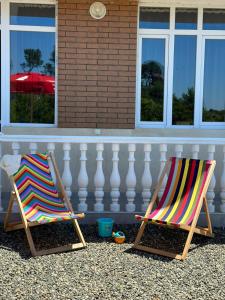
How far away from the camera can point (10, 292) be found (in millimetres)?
3646

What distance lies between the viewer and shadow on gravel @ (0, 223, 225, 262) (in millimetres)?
4785

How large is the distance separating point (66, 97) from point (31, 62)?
2.81 ft

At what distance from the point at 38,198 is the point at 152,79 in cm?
318

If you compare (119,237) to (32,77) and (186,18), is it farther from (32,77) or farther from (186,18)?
(186,18)

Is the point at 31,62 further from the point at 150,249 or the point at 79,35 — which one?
the point at 150,249

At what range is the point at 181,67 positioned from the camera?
7.14 meters

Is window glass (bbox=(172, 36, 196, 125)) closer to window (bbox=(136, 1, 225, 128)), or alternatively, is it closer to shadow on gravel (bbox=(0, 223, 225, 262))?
window (bbox=(136, 1, 225, 128))

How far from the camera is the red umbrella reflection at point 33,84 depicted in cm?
695

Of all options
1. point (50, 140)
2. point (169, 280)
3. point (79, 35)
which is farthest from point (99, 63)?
point (169, 280)

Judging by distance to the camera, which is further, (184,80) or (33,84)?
(184,80)

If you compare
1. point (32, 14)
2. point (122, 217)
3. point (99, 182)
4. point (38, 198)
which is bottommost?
point (122, 217)

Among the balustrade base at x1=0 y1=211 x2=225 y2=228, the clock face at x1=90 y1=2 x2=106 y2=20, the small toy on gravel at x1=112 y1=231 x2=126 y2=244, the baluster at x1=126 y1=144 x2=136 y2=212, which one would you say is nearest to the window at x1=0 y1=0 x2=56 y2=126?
the clock face at x1=90 y1=2 x2=106 y2=20

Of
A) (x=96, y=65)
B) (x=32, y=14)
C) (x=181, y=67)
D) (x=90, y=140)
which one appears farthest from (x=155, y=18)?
(x=90, y=140)


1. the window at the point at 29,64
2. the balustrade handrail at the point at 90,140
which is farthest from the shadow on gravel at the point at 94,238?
the window at the point at 29,64
